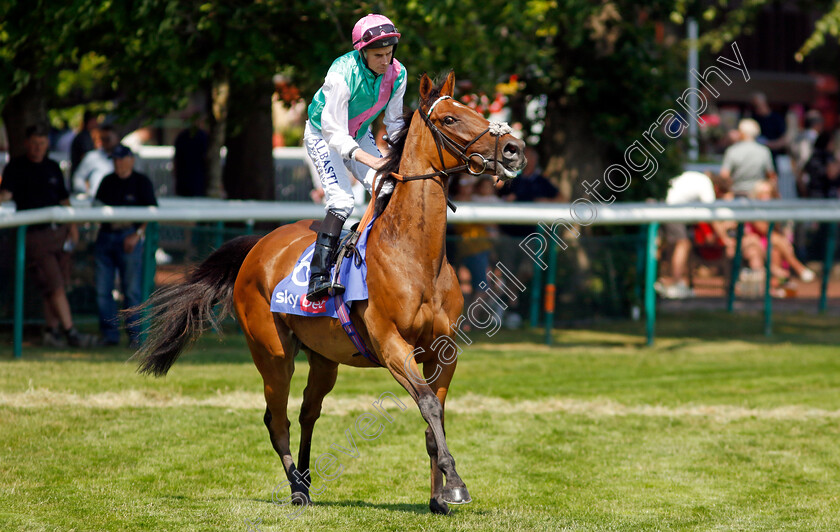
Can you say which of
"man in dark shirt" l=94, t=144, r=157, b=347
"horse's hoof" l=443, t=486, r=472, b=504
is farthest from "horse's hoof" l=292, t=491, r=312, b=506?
"man in dark shirt" l=94, t=144, r=157, b=347

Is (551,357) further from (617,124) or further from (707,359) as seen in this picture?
(617,124)

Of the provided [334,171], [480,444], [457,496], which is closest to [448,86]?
[334,171]

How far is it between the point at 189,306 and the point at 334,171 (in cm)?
134

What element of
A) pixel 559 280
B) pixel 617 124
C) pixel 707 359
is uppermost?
pixel 617 124

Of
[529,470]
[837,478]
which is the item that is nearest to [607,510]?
[529,470]

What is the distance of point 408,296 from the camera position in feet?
17.0

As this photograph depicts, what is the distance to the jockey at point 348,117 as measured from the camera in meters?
5.41

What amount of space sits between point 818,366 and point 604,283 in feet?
7.88

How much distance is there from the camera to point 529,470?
6.59 m

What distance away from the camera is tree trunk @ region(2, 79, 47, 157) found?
11117mm

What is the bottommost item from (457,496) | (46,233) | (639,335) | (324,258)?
(639,335)

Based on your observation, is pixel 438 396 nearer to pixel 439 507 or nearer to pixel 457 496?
pixel 439 507

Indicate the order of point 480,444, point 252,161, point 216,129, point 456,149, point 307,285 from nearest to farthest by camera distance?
point 456,149
point 307,285
point 480,444
point 216,129
point 252,161

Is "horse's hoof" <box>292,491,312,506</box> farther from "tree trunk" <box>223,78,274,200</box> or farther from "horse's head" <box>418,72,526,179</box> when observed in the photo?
"tree trunk" <box>223,78,274,200</box>
